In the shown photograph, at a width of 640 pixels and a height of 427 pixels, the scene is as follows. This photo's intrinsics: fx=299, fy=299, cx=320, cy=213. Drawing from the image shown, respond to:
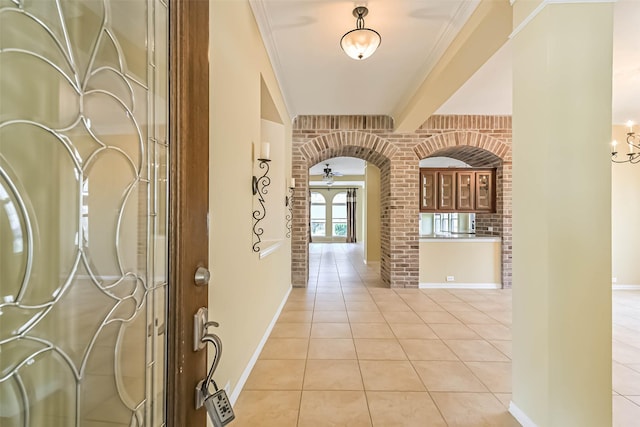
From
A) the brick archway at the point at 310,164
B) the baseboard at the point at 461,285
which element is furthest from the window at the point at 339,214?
the baseboard at the point at 461,285

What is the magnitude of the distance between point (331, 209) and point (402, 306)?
368 inches

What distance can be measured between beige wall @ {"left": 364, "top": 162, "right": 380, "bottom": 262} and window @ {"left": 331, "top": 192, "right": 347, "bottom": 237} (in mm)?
5588

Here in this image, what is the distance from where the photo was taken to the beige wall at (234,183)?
1457mm

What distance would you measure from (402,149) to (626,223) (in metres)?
3.61

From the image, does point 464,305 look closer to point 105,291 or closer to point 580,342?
point 580,342

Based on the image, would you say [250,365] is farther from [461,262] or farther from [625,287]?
[625,287]

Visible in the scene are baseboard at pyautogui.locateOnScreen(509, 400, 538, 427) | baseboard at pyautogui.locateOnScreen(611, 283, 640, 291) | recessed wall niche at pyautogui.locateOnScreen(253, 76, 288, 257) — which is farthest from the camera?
baseboard at pyautogui.locateOnScreen(611, 283, 640, 291)

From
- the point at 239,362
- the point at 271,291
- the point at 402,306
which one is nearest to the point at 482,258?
the point at 402,306

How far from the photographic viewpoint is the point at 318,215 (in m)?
13.1

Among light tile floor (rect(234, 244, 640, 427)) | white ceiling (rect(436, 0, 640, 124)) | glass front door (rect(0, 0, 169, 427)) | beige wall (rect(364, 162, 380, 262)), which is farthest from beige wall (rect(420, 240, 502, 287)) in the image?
glass front door (rect(0, 0, 169, 427))

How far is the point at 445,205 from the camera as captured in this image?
16.6 feet

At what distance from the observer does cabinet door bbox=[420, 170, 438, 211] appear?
200 inches

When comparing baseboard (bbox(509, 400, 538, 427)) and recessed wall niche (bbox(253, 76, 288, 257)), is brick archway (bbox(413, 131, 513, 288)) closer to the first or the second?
recessed wall niche (bbox(253, 76, 288, 257))

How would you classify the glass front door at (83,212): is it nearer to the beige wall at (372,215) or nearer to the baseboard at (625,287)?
the baseboard at (625,287)
